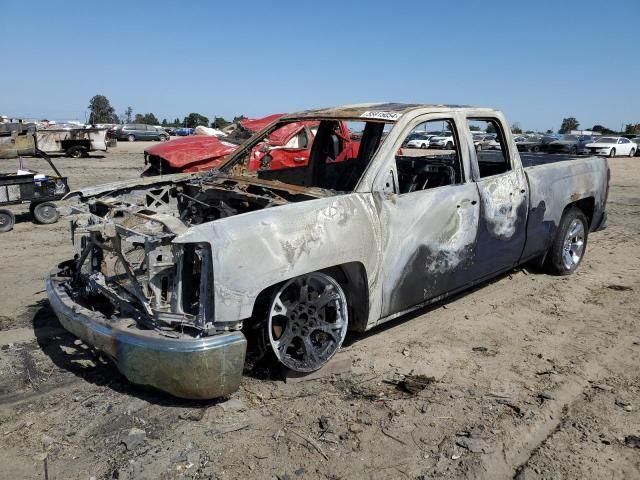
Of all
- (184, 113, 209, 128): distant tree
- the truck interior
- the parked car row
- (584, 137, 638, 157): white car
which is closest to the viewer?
→ the truck interior

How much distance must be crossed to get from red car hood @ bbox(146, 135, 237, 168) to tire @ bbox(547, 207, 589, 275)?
6.14 meters

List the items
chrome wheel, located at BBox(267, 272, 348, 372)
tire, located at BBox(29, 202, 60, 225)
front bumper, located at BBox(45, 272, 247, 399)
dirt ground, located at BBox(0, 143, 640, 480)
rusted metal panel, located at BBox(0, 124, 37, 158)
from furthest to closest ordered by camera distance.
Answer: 1. rusted metal panel, located at BBox(0, 124, 37, 158)
2. tire, located at BBox(29, 202, 60, 225)
3. chrome wheel, located at BBox(267, 272, 348, 372)
4. front bumper, located at BBox(45, 272, 247, 399)
5. dirt ground, located at BBox(0, 143, 640, 480)

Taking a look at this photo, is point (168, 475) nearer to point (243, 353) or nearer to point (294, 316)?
point (243, 353)

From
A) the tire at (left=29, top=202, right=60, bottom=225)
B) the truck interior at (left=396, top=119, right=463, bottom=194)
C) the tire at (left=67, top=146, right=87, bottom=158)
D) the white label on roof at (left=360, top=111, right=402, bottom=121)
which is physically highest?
the white label on roof at (left=360, top=111, right=402, bottom=121)

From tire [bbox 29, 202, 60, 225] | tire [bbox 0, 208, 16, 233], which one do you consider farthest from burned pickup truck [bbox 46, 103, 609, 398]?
tire [bbox 29, 202, 60, 225]

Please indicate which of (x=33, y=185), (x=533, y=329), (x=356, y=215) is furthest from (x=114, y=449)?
(x=33, y=185)

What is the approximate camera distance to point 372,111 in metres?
4.29

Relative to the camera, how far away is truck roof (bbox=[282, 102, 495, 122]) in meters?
4.14

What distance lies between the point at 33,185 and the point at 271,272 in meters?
Result: 7.01

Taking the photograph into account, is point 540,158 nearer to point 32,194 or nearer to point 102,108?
point 32,194

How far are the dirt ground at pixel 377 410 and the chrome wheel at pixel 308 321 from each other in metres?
0.18

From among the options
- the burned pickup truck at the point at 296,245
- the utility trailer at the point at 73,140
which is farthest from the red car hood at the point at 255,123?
the utility trailer at the point at 73,140

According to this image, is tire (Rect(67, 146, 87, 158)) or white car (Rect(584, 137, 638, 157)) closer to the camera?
tire (Rect(67, 146, 87, 158))

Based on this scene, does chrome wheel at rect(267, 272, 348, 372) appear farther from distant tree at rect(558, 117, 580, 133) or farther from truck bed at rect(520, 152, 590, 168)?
distant tree at rect(558, 117, 580, 133)
